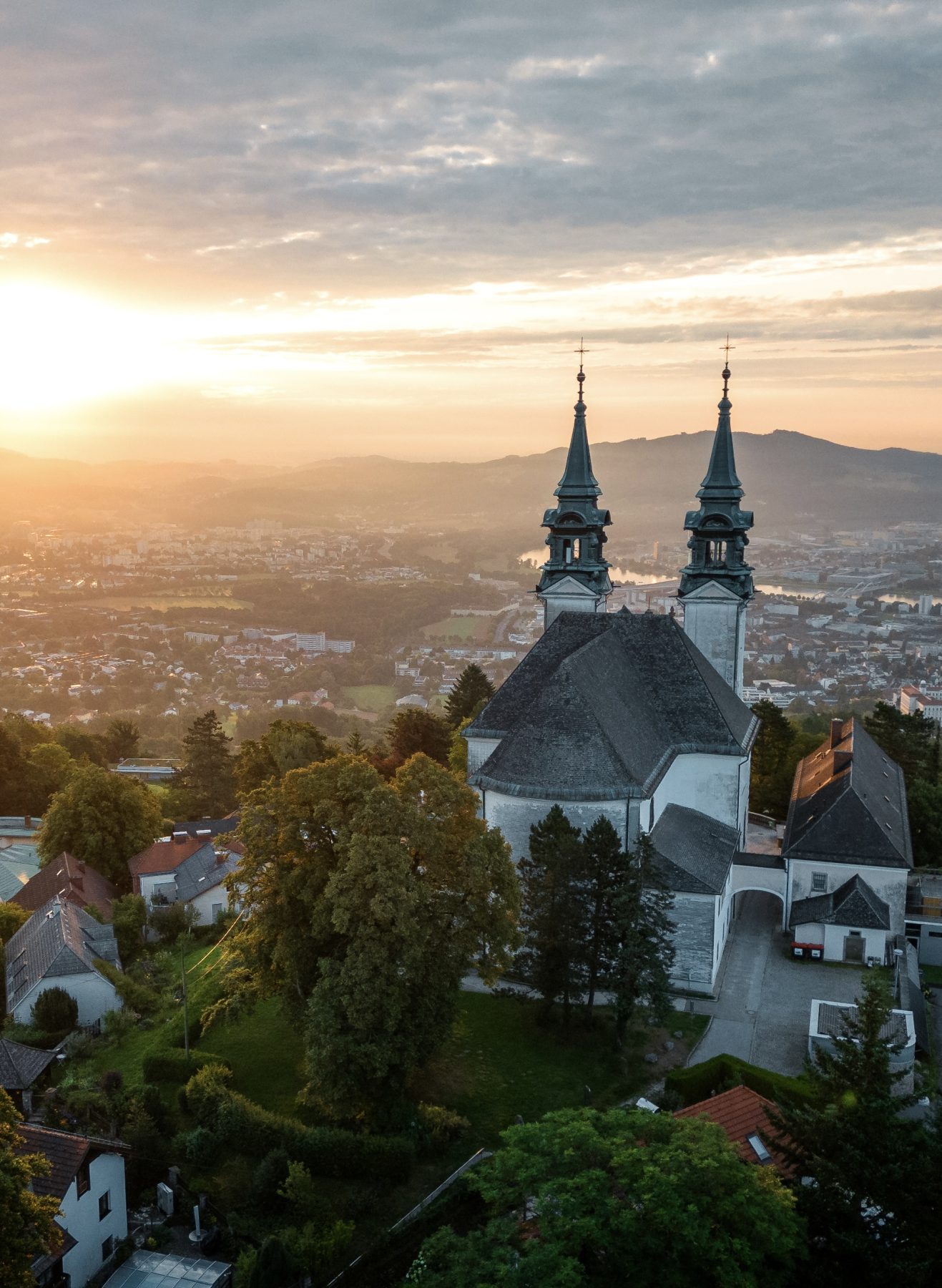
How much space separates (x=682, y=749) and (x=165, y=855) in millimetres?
19669

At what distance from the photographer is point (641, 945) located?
84.9ft

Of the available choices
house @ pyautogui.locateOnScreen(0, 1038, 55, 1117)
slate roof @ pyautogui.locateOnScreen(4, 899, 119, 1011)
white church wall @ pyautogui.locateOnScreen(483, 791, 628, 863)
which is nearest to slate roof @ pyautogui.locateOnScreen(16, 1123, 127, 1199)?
house @ pyautogui.locateOnScreen(0, 1038, 55, 1117)

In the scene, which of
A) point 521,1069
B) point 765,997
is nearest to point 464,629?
point 765,997

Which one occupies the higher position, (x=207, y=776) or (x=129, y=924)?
(x=207, y=776)

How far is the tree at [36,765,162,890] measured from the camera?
4050 cm

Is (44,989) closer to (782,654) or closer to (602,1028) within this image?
(602,1028)

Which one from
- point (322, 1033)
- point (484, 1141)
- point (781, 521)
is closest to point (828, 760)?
point (484, 1141)

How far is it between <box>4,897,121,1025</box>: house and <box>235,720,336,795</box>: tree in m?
8.17

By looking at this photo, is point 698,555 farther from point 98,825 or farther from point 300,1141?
point 300,1141

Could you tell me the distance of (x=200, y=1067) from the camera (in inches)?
1025

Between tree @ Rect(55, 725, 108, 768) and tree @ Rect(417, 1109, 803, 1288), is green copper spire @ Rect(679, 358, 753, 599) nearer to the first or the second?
tree @ Rect(417, 1109, 803, 1288)

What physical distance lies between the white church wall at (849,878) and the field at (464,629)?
75736 millimetres

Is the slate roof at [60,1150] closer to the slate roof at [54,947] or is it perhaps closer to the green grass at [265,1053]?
the green grass at [265,1053]

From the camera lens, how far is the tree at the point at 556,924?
26.8 metres
